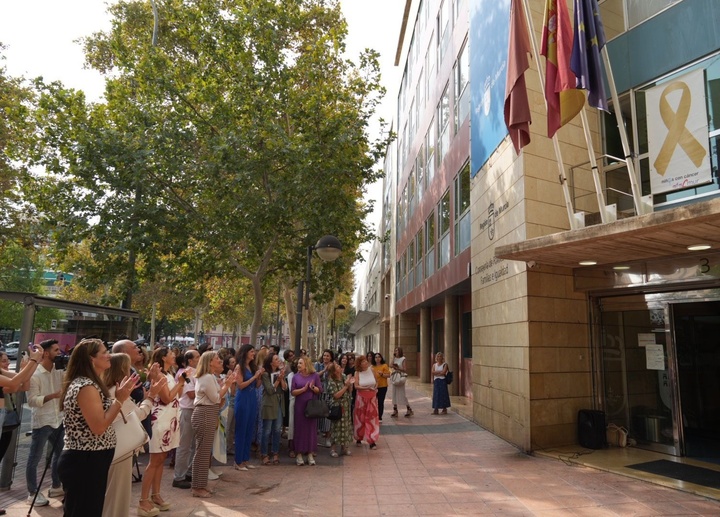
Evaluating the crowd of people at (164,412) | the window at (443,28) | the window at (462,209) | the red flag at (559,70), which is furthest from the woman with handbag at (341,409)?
the window at (443,28)

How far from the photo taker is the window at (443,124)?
17.9 m

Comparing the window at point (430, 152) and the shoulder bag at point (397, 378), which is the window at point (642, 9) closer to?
the shoulder bag at point (397, 378)

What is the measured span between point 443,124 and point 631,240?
12.7m

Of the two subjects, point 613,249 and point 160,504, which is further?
point 613,249

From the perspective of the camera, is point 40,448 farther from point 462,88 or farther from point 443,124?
point 443,124

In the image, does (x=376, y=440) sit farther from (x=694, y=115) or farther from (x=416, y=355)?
(x=416, y=355)

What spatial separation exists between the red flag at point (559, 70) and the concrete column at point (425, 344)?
16.5 metres

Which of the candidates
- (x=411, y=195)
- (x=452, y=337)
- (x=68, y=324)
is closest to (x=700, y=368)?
(x=452, y=337)

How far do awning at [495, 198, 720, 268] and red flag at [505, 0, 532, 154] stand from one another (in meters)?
2.18

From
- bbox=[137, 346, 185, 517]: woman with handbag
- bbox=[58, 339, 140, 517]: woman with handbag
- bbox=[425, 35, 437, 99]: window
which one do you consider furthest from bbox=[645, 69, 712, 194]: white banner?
bbox=[425, 35, 437, 99]: window

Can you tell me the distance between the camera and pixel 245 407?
7.91 metres

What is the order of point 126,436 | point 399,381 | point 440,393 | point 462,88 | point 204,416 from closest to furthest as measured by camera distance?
point 126,436 < point 204,416 < point 399,381 < point 440,393 < point 462,88

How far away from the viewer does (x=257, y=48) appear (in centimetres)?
1559

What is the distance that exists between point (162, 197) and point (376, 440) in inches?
403
